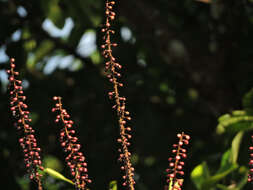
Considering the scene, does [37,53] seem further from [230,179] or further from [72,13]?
[230,179]

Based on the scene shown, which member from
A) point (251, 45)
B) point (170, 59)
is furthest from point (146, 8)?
point (251, 45)

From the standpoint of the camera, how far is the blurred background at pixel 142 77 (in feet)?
5.88

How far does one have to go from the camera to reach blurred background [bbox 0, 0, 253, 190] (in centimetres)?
179

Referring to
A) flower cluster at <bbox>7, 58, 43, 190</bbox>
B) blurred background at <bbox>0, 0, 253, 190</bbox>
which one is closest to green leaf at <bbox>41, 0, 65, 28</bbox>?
blurred background at <bbox>0, 0, 253, 190</bbox>

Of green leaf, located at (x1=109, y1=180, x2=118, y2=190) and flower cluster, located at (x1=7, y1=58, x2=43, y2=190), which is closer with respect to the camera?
Answer: flower cluster, located at (x1=7, y1=58, x2=43, y2=190)

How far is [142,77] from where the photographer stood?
86.9 inches

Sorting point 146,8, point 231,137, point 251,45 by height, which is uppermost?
point 146,8

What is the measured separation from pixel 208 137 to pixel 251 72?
26.7 inches

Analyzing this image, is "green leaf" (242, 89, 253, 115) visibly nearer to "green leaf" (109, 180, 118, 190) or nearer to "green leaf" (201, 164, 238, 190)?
"green leaf" (201, 164, 238, 190)

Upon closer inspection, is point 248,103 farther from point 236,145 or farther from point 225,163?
point 225,163

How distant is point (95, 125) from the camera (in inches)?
90.6

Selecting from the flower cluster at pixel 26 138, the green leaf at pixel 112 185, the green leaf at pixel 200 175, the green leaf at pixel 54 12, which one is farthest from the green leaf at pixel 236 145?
the green leaf at pixel 54 12

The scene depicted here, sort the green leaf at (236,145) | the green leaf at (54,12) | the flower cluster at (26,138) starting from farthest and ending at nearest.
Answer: the green leaf at (54,12), the green leaf at (236,145), the flower cluster at (26,138)

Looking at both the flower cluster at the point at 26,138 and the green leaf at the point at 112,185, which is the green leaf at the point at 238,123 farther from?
the flower cluster at the point at 26,138
